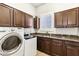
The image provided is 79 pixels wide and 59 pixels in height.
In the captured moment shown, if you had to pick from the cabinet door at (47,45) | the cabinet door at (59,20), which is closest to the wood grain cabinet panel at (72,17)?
the cabinet door at (59,20)

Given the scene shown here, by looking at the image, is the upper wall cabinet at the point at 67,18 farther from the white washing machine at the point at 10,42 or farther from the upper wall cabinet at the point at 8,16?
the white washing machine at the point at 10,42

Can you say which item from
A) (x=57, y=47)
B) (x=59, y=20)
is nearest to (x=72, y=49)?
(x=57, y=47)

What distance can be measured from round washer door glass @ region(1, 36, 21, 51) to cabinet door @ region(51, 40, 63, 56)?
4.62ft

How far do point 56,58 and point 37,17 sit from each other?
11.4 feet

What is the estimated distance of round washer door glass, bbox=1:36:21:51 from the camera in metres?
1.40

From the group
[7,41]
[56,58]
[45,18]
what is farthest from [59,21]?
[56,58]

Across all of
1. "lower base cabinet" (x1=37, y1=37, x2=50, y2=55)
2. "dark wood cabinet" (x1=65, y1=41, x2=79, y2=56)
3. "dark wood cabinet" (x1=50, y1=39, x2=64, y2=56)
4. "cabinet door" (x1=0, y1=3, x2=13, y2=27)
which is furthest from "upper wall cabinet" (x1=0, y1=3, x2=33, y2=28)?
"dark wood cabinet" (x1=65, y1=41, x2=79, y2=56)

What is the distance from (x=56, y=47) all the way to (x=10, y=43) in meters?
1.70

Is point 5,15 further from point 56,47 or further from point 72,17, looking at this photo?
point 72,17

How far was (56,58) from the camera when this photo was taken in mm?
501

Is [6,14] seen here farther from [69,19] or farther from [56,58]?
[69,19]

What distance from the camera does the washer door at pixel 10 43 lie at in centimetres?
134

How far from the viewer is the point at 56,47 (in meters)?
2.65

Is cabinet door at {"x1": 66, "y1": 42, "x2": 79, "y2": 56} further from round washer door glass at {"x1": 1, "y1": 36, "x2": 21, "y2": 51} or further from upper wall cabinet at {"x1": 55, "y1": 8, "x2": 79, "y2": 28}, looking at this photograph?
round washer door glass at {"x1": 1, "y1": 36, "x2": 21, "y2": 51}
